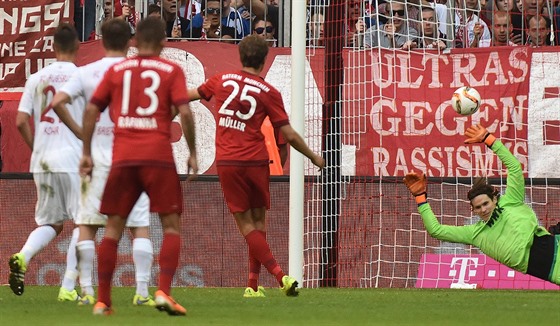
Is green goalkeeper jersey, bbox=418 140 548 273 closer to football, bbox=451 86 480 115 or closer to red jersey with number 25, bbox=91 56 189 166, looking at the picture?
football, bbox=451 86 480 115

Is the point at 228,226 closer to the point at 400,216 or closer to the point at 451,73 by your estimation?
the point at 400,216

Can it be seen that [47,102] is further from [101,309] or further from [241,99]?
[101,309]

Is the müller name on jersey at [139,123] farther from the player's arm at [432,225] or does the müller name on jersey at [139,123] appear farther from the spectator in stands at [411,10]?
the spectator in stands at [411,10]

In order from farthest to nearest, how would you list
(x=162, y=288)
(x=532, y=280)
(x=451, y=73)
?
(x=451, y=73)
(x=532, y=280)
(x=162, y=288)

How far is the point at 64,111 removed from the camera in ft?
28.9

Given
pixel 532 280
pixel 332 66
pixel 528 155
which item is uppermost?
pixel 332 66

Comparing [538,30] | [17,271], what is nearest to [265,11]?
[538,30]

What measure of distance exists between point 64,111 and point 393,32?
594cm

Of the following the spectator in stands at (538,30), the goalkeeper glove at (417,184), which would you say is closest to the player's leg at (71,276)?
the goalkeeper glove at (417,184)

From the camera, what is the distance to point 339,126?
536 inches

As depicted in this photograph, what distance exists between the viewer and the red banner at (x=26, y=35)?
15.6 metres

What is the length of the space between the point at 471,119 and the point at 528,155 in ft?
2.62

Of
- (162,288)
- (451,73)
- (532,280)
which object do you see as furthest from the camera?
(451,73)

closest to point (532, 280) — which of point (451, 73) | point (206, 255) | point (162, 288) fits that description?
point (451, 73)
